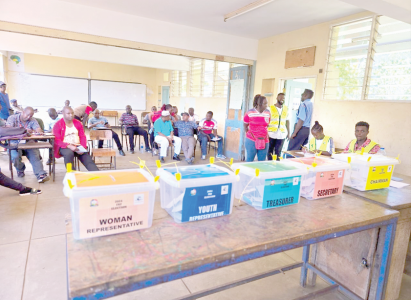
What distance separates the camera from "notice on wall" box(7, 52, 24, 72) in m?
10.1

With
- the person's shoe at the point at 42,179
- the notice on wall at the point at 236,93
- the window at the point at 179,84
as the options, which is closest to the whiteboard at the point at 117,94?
the window at the point at 179,84

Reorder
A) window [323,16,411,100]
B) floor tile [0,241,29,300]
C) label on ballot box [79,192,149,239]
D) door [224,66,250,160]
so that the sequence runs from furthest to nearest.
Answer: door [224,66,250,160]
window [323,16,411,100]
floor tile [0,241,29,300]
label on ballot box [79,192,149,239]

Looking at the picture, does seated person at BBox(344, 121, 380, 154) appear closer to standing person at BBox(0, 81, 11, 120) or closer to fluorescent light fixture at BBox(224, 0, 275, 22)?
fluorescent light fixture at BBox(224, 0, 275, 22)

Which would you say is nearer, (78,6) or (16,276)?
(16,276)

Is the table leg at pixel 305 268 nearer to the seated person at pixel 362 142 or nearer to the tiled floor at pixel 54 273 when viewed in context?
the tiled floor at pixel 54 273

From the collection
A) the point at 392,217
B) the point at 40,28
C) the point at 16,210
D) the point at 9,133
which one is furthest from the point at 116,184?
the point at 40,28

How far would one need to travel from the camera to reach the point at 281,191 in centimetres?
150

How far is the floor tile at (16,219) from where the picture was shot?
256cm

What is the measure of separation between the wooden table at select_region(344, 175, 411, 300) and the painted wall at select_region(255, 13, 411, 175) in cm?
226

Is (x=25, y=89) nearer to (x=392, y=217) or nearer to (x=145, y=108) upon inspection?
(x=145, y=108)

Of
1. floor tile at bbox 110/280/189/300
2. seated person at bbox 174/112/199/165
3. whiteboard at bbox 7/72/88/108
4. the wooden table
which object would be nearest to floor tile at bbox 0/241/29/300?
floor tile at bbox 110/280/189/300

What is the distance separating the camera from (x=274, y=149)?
539cm

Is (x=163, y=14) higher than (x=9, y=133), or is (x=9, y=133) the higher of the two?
(x=163, y=14)

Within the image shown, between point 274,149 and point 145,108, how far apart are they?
8897 millimetres
